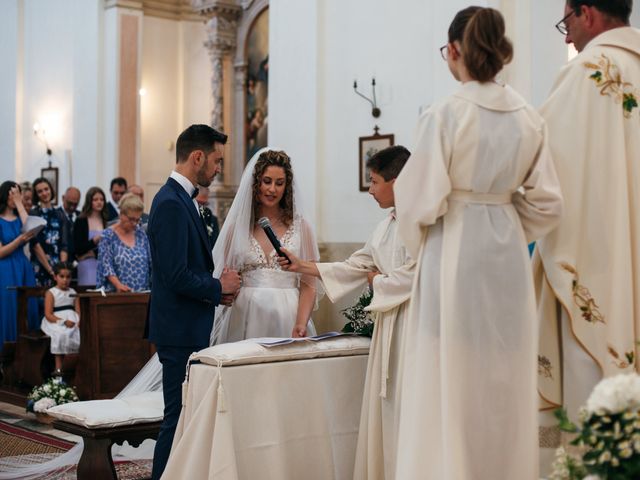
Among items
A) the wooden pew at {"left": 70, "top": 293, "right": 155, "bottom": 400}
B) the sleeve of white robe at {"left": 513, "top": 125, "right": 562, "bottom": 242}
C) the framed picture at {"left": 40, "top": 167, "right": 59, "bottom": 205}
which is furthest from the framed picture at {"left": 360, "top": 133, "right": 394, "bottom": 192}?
the framed picture at {"left": 40, "top": 167, "right": 59, "bottom": 205}

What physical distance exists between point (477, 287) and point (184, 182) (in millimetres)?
1778

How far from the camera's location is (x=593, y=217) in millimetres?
3773

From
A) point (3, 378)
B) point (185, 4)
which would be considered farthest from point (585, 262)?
point (185, 4)

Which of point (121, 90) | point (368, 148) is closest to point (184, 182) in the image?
point (368, 148)

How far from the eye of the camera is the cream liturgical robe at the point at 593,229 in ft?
12.3

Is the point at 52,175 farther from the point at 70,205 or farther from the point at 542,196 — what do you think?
the point at 542,196

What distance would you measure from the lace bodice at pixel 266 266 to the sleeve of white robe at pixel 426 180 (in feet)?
5.58

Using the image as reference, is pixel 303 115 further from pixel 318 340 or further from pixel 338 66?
pixel 318 340

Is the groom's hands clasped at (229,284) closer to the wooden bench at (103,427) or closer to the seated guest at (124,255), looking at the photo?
the wooden bench at (103,427)

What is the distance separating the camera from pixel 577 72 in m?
3.81

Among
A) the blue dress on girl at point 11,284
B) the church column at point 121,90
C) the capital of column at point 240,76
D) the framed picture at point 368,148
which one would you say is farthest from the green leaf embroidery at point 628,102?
the church column at point 121,90

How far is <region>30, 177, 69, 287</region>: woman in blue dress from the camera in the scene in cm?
1061

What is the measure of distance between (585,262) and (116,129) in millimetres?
12441

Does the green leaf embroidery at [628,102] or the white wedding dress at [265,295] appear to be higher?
the green leaf embroidery at [628,102]
